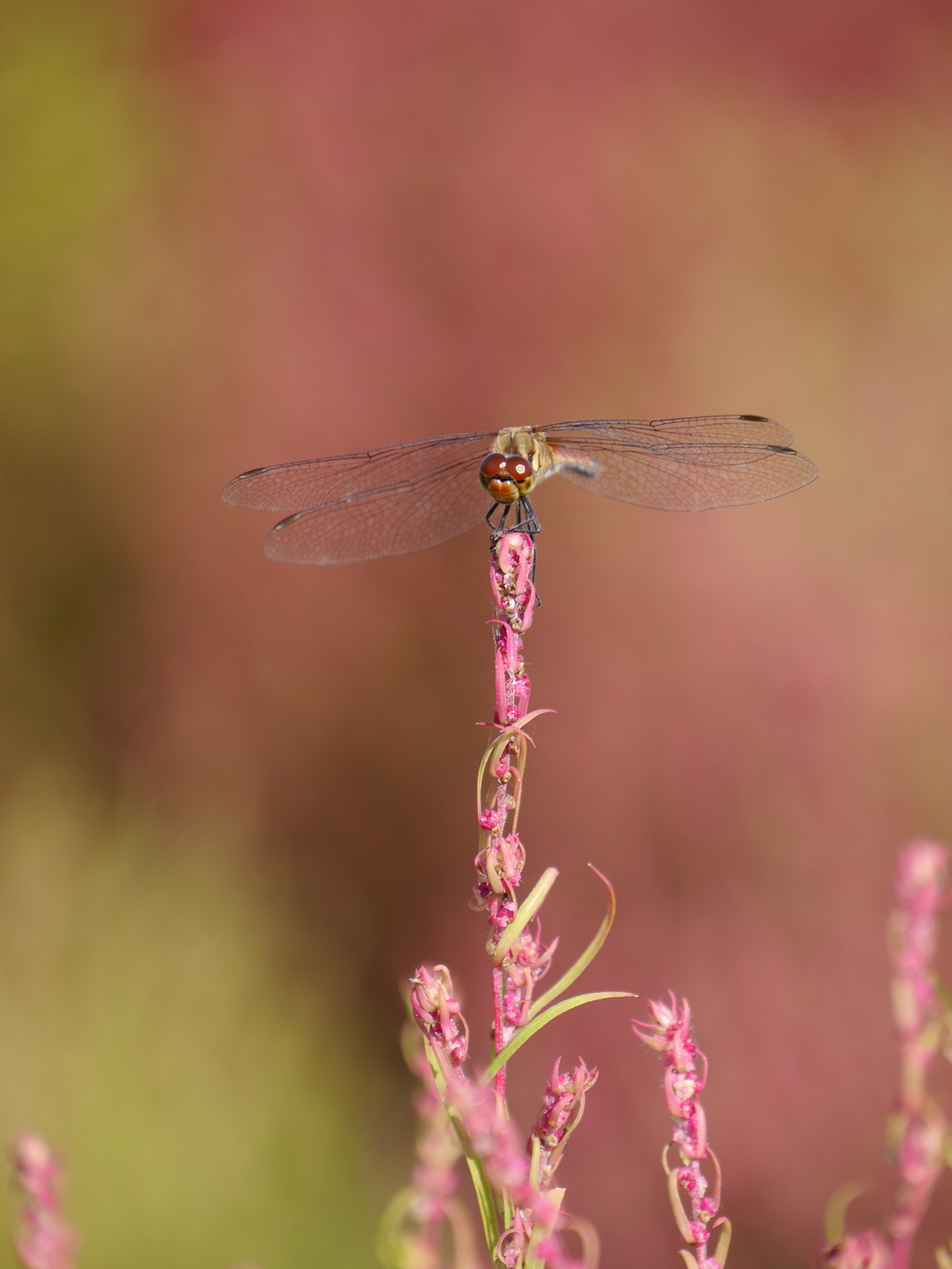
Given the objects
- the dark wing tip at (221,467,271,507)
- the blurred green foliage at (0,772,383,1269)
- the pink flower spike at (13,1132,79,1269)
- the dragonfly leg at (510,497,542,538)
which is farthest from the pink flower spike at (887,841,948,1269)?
the blurred green foliage at (0,772,383,1269)

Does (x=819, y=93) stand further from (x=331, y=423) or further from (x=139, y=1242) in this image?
(x=139, y=1242)

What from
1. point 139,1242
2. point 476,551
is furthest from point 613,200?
point 139,1242

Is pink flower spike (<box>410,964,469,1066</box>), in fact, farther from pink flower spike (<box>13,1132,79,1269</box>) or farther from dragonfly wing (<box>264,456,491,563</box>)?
dragonfly wing (<box>264,456,491,563</box>)

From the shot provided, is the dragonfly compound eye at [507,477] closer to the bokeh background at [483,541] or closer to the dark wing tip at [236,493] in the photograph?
the dark wing tip at [236,493]

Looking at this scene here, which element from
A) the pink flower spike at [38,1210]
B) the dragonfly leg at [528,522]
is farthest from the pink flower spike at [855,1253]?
the dragonfly leg at [528,522]

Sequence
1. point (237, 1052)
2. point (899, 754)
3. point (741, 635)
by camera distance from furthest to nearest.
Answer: point (741, 635), point (899, 754), point (237, 1052)

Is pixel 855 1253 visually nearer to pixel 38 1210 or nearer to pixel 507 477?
pixel 38 1210

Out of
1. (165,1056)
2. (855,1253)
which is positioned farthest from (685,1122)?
(165,1056)
